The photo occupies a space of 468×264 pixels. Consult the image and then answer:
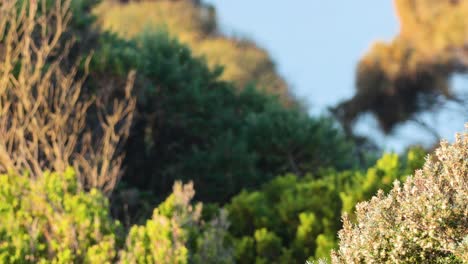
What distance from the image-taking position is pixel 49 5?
14.1m

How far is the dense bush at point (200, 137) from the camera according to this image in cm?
1553

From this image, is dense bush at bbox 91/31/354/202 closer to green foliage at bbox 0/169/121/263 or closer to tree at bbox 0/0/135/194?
tree at bbox 0/0/135/194

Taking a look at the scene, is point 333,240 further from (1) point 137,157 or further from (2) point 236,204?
(1) point 137,157

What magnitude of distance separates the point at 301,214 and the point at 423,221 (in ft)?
20.8

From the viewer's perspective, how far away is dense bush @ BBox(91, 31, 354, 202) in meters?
15.5

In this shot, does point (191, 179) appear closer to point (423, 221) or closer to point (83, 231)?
point (83, 231)

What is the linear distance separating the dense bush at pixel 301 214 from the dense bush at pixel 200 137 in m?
2.93

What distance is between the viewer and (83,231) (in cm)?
876

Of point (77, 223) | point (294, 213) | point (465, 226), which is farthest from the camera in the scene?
point (294, 213)

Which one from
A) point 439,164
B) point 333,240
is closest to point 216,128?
point 333,240

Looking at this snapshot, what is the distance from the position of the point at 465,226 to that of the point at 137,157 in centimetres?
1178

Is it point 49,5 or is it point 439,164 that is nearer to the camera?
point 439,164

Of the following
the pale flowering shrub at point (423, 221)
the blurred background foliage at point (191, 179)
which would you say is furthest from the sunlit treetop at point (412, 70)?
the pale flowering shrub at point (423, 221)

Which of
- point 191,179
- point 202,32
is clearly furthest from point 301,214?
point 202,32
